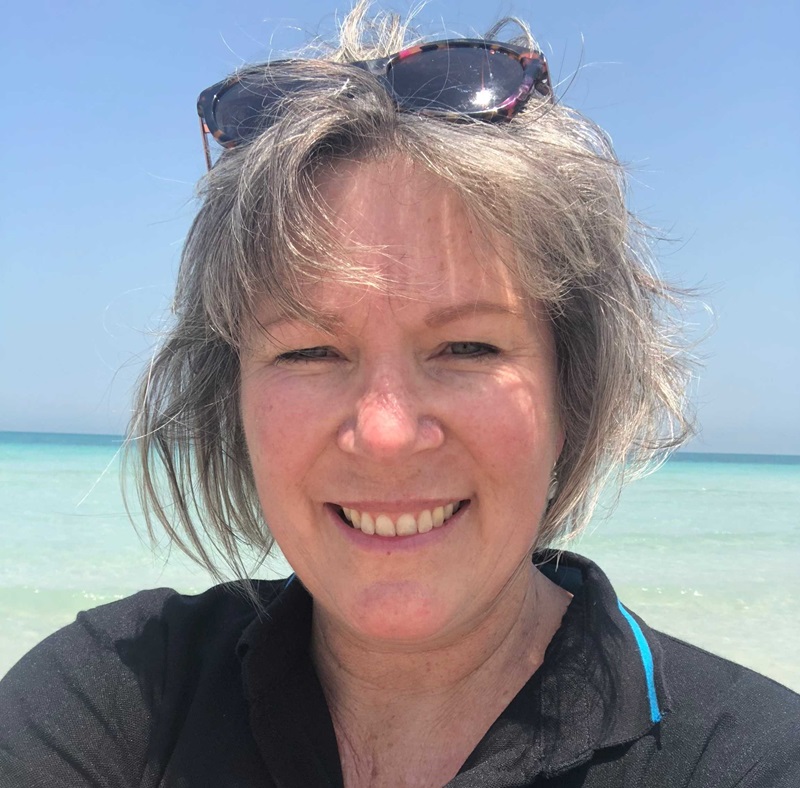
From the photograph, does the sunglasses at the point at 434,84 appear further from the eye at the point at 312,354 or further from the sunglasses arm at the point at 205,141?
the eye at the point at 312,354

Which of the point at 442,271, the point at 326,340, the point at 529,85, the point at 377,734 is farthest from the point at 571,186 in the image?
the point at 377,734

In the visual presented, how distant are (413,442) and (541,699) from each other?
53 cm

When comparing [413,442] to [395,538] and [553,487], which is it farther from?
[553,487]

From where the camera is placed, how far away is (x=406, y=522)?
125 cm

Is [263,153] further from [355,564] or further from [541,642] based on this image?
[541,642]

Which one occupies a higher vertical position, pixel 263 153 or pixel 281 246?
pixel 263 153

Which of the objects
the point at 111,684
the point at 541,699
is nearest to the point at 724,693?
the point at 541,699

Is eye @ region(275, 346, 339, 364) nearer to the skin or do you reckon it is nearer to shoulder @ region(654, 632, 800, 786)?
the skin

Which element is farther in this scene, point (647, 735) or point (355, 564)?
point (355, 564)

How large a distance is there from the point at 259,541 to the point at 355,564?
0.78 meters

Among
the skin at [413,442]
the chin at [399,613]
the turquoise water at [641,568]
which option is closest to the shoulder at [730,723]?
the skin at [413,442]

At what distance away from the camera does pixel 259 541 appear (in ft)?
6.40

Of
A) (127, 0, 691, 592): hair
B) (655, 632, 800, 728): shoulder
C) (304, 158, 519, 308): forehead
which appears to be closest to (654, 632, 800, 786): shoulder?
(655, 632, 800, 728): shoulder

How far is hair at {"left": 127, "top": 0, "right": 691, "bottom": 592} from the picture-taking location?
4.08ft
